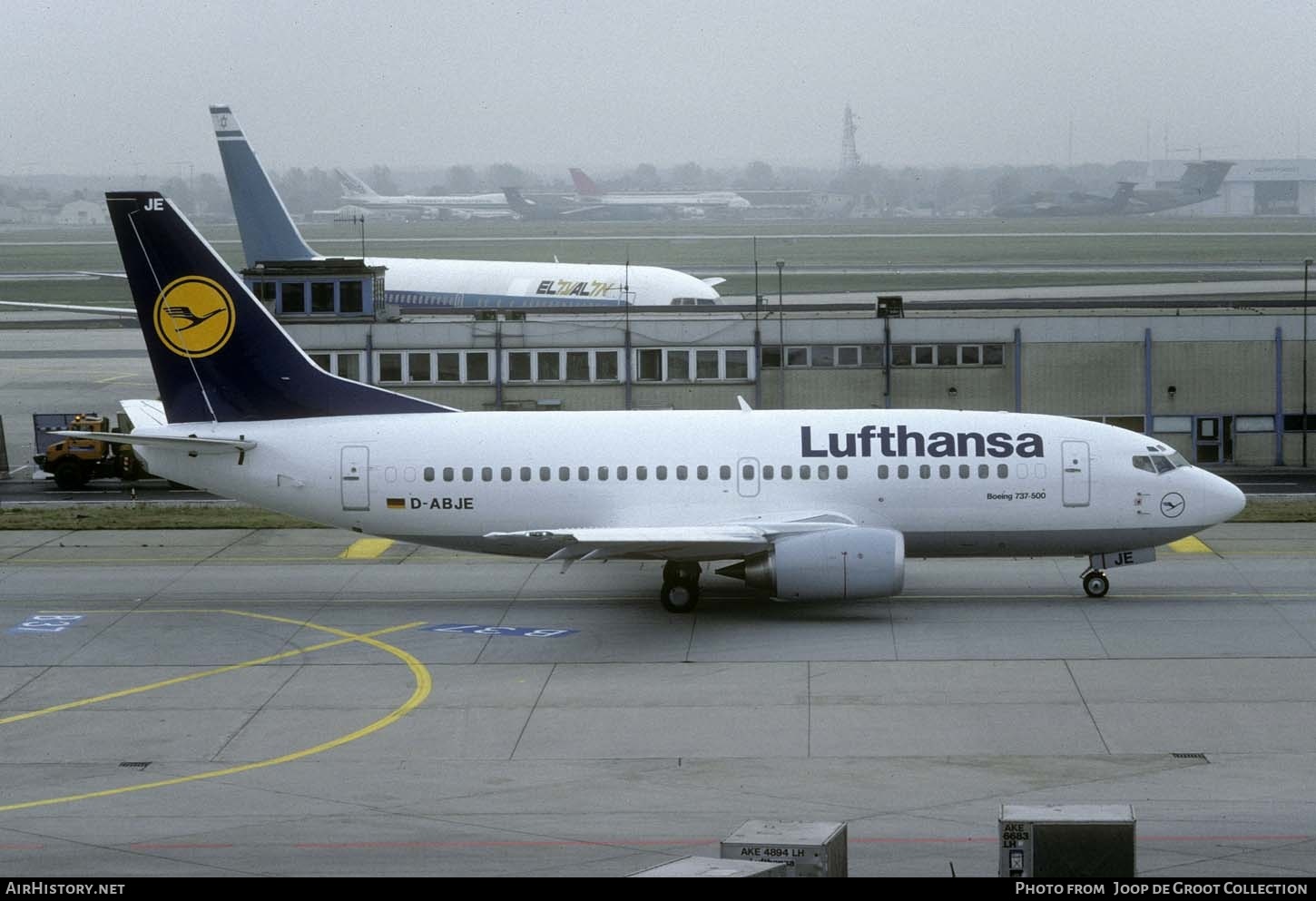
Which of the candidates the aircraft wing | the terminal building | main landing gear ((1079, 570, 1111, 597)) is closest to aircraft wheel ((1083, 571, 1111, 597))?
main landing gear ((1079, 570, 1111, 597))

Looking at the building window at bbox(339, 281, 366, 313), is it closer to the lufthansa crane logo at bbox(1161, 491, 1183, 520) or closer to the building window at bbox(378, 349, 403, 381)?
the building window at bbox(378, 349, 403, 381)

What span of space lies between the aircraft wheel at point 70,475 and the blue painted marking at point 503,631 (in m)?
24.3

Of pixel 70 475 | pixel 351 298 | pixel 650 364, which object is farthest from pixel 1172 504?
pixel 70 475

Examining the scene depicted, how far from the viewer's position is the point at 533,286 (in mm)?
76688

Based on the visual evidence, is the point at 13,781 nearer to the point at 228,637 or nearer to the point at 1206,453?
the point at 228,637

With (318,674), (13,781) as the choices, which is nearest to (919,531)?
(318,674)

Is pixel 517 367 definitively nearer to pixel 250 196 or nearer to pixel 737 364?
pixel 737 364

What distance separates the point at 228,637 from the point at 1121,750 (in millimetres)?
16613

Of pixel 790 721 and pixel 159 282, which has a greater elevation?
pixel 159 282

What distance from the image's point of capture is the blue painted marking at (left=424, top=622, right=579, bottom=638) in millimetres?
30156

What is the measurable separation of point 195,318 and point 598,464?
875cm

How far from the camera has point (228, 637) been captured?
30297mm

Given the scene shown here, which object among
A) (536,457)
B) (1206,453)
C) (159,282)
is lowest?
(1206,453)

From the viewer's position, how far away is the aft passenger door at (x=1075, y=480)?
31.8m
